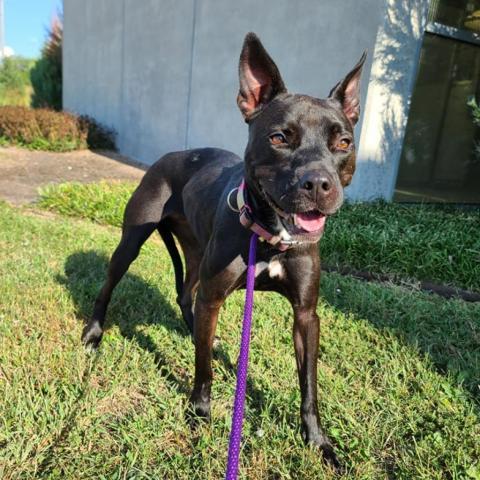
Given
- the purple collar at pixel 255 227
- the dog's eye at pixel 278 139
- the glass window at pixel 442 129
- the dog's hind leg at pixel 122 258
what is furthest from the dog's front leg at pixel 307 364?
the glass window at pixel 442 129

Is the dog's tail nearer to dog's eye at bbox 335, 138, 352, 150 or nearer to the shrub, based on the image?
dog's eye at bbox 335, 138, 352, 150

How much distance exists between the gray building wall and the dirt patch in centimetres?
103

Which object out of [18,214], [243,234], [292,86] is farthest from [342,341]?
[292,86]

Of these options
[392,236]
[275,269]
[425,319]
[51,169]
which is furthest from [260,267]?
[51,169]

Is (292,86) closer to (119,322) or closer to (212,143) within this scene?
(212,143)

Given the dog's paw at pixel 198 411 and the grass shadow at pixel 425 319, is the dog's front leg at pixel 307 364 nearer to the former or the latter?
the dog's paw at pixel 198 411

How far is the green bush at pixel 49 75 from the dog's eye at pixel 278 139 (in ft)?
64.3

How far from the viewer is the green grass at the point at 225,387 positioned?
2172 mm

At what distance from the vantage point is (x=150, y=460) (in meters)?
2.17

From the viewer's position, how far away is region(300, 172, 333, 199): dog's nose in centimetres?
184

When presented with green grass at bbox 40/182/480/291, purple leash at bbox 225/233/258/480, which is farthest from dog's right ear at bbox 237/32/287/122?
green grass at bbox 40/182/480/291

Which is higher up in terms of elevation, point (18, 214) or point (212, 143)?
point (212, 143)

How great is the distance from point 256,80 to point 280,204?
82 centimetres

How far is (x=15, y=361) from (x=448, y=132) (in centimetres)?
736
